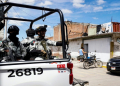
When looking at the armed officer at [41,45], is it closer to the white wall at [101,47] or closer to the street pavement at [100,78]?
the street pavement at [100,78]

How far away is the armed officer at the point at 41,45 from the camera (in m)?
3.61

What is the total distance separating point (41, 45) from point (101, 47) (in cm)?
1481

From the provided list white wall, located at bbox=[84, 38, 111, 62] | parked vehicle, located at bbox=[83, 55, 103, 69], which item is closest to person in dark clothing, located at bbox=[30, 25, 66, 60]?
parked vehicle, located at bbox=[83, 55, 103, 69]

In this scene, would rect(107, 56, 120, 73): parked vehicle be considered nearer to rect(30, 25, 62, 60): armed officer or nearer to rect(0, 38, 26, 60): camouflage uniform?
rect(30, 25, 62, 60): armed officer

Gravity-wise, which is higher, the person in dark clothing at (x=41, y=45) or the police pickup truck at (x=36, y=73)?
the person in dark clothing at (x=41, y=45)

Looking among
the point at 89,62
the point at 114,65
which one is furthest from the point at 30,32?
the point at 89,62

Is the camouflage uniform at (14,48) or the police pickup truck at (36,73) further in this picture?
→ the camouflage uniform at (14,48)

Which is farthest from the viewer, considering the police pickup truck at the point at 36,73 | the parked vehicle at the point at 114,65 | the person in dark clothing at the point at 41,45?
the parked vehicle at the point at 114,65

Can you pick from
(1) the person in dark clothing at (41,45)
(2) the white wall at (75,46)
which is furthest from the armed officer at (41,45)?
(2) the white wall at (75,46)

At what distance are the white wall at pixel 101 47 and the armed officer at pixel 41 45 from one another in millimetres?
13903

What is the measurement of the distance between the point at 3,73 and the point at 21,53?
44.4 inches

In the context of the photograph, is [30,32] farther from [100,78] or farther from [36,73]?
[100,78]

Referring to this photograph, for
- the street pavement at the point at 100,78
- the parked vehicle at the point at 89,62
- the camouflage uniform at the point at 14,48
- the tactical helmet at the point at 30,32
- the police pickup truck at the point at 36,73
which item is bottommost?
the street pavement at the point at 100,78

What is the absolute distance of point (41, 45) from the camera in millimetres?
3887
